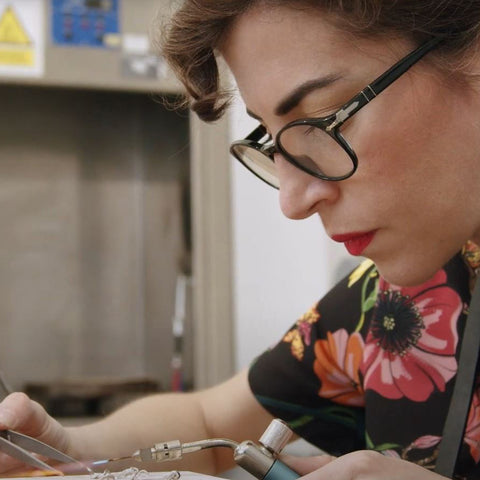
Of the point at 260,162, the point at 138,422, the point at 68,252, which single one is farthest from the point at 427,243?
the point at 68,252

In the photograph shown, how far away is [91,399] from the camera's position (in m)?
1.92

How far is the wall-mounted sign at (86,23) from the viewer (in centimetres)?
196

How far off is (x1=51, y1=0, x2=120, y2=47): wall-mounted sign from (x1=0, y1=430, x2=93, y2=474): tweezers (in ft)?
4.53

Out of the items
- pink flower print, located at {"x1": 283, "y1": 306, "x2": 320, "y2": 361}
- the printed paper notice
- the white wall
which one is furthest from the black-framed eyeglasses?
the printed paper notice

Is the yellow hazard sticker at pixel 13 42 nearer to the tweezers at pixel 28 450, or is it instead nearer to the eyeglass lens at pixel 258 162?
the eyeglass lens at pixel 258 162

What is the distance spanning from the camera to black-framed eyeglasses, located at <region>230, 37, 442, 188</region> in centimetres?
73

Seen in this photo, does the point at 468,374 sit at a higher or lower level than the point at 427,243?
lower

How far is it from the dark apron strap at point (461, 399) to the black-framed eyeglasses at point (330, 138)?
0.23 meters

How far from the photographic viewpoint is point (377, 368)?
39.8 inches

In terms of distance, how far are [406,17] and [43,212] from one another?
5.34 feet

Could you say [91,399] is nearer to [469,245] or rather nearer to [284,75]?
[469,245]

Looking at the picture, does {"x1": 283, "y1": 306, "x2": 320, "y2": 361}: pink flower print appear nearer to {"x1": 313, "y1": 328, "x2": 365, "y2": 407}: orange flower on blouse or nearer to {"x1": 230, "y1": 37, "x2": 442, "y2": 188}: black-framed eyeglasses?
{"x1": 313, "y1": 328, "x2": 365, "y2": 407}: orange flower on blouse

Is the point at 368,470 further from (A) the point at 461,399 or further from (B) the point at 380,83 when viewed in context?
(B) the point at 380,83

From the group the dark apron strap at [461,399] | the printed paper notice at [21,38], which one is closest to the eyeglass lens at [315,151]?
the dark apron strap at [461,399]
